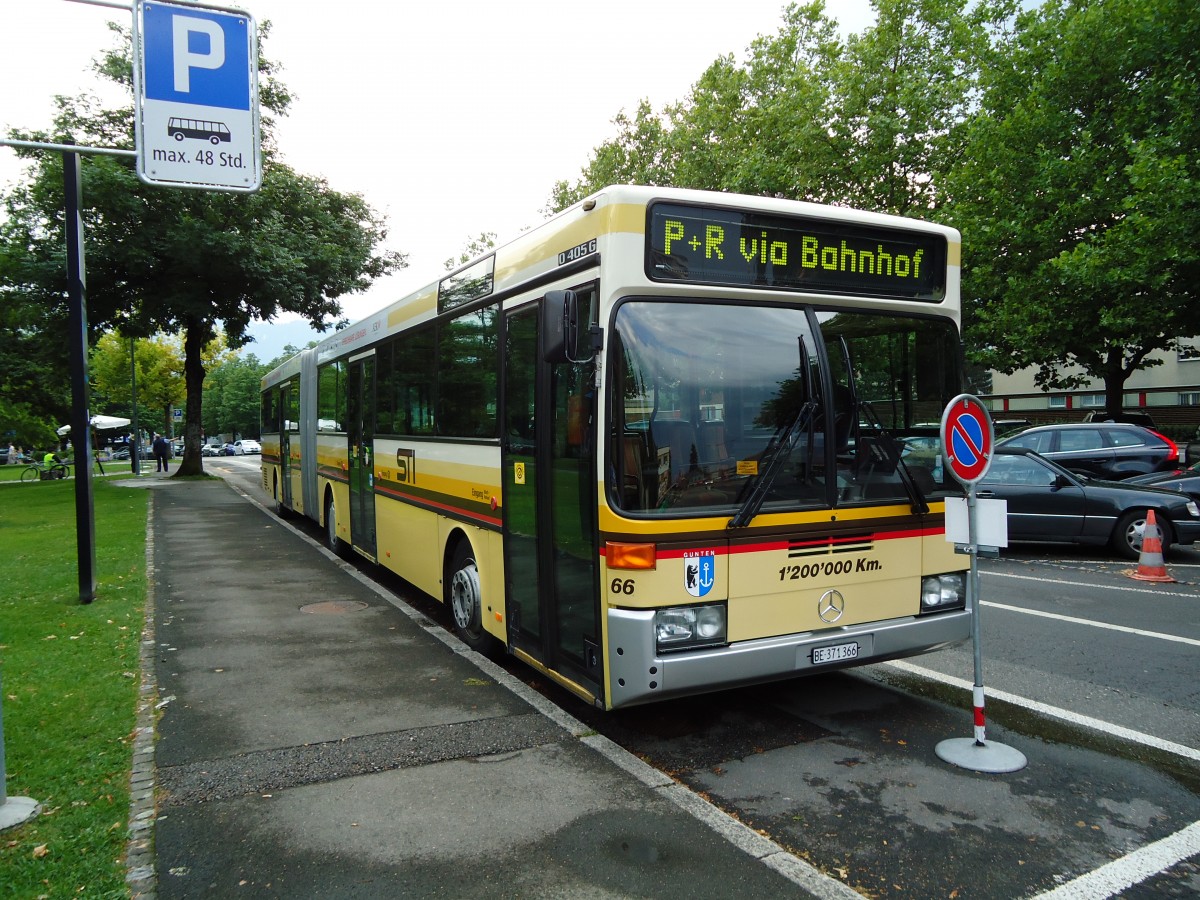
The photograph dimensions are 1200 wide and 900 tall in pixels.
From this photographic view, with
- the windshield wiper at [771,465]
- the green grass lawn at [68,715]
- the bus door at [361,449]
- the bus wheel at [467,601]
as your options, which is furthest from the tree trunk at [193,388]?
the windshield wiper at [771,465]

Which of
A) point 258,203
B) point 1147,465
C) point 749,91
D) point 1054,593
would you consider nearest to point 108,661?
point 1054,593

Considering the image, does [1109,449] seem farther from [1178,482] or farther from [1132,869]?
[1132,869]

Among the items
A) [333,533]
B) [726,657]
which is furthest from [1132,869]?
[333,533]

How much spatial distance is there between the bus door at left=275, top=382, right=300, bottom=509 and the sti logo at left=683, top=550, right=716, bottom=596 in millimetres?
12428

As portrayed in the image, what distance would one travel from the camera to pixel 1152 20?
63.8ft

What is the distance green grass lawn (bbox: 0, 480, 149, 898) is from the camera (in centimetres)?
365

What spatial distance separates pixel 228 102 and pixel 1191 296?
21.1 meters

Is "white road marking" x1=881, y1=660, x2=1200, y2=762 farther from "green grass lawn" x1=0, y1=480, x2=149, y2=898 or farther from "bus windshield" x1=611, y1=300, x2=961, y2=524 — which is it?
"green grass lawn" x1=0, y1=480, x2=149, y2=898

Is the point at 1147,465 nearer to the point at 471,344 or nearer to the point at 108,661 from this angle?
the point at 471,344

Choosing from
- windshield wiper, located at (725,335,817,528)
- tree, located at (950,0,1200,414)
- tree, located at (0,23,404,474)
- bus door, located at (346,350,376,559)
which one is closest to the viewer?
windshield wiper, located at (725,335,817,528)

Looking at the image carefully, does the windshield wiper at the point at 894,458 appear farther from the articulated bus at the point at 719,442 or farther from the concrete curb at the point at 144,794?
the concrete curb at the point at 144,794

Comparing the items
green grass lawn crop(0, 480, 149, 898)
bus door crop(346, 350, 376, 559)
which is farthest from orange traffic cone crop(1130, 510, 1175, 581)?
green grass lawn crop(0, 480, 149, 898)

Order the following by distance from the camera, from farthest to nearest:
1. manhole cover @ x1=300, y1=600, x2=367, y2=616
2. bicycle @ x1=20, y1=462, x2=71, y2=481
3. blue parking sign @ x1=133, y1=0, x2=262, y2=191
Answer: bicycle @ x1=20, y1=462, x2=71, y2=481, manhole cover @ x1=300, y1=600, x2=367, y2=616, blue parking sign @ x1=133, y1=0, x2=262, y2=191

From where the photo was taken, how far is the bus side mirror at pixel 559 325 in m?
4.72
